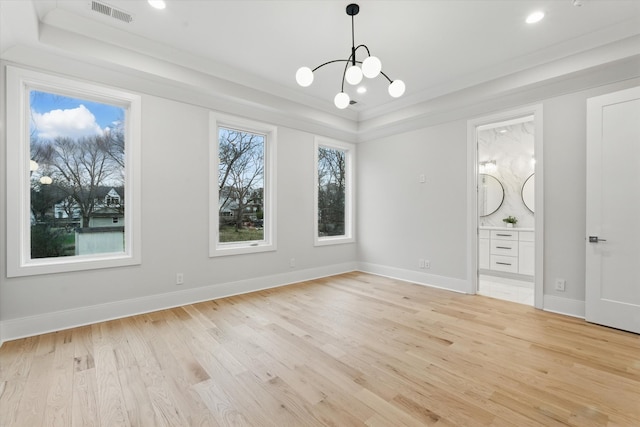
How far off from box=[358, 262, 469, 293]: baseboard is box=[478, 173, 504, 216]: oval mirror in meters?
2.29

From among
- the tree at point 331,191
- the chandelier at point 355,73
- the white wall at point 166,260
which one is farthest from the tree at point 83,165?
the tree at point 331,191

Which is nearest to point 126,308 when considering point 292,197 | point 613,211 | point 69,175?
point 69,175

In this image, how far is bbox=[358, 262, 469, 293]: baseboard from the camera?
4172 mm

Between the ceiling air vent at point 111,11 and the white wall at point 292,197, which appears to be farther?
the white wall at point 292,197

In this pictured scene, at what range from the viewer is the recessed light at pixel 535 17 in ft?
8.54

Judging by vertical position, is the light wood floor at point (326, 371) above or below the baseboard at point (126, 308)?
below

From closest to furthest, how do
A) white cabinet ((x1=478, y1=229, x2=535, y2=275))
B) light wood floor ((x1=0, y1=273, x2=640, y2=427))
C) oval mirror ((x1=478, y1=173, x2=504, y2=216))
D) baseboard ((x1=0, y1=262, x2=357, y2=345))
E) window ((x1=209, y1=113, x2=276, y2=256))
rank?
1. light wood floor ((x1=0, y1=273, x2=640, y2=427))
2. baseboard ((x1=0, y1=262, x2=357, y2=345))
3. window ((x1=209, y1=113, x2=276, y2=256))
4. white cabinet ((x1=478, y1=229, x2=535, y2=275))
5. oval mirror ((x1=478, y1=173, x2=504, y2=216))

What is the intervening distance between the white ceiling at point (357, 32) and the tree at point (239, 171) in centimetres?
86

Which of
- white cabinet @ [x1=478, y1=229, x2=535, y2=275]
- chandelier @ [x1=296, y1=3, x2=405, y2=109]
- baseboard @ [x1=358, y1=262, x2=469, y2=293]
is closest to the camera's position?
chandelier @ [x1=296, y1=3, x2=405, y2=109]

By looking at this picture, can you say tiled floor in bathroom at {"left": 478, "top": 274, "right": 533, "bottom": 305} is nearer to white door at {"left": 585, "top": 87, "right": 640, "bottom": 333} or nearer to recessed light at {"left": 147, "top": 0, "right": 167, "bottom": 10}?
white door at {"left": 585, "top": 87, "right": 640, "bottom": 333}

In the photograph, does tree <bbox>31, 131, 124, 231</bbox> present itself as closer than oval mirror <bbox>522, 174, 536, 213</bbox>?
Yes

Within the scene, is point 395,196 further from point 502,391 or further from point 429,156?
point 502,391

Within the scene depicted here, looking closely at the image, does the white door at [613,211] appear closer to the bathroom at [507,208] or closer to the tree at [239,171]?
the bathroom at [507,208]

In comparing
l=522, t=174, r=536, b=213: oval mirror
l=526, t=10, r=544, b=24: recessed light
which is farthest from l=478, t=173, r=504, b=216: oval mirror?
l=526, t=10, r=544, b=24: recessed light
